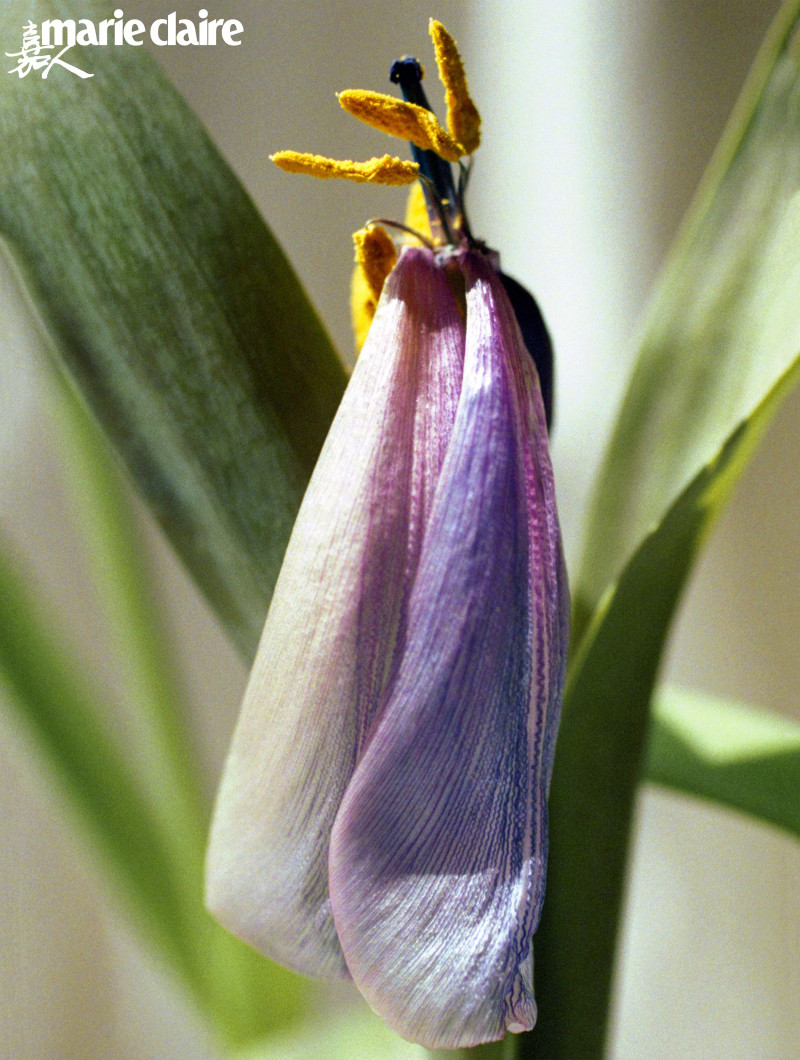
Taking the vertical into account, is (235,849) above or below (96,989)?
above

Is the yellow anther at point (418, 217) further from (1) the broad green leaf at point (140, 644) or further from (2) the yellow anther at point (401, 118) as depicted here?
(1) the broad green leaf at point (140, 644)

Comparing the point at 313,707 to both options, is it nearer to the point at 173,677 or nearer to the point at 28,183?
the point at 28,183

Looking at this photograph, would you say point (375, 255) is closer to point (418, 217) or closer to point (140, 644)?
point (418, 217)

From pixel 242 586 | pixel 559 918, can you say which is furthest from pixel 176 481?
pixel 559 918

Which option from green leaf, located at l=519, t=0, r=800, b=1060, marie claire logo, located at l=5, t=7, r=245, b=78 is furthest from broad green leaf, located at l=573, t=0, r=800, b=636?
marie claire logo, located at l=5, t=7, r=245, b=78

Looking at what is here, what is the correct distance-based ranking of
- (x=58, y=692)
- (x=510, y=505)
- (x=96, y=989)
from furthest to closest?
(x=96, y=989)
(x=58, y=692)
(x=510, y=505)

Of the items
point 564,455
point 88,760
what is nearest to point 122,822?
point 88,760

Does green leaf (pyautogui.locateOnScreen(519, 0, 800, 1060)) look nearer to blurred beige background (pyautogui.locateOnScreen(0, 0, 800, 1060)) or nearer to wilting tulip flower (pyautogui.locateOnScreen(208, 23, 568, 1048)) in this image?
wilting tulip flower (pyautogui.locateOnScreen(208, 23, 568, 1048))
